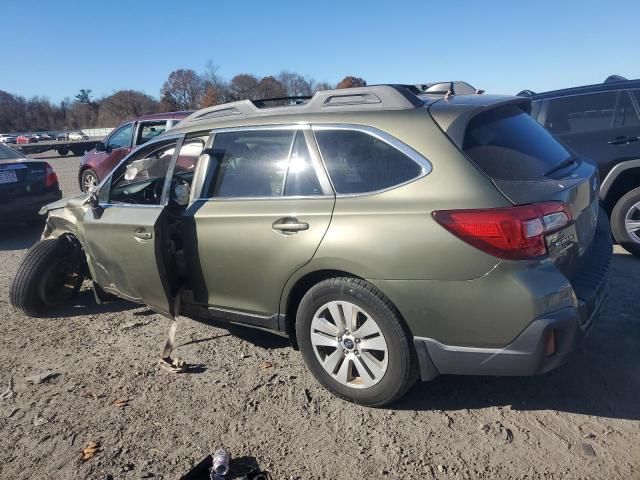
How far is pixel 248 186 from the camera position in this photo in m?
3.46

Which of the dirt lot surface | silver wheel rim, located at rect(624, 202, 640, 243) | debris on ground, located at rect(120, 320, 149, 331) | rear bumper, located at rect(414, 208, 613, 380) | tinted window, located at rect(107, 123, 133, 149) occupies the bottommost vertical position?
debris on ground, located at rect(120, 320, 149, 331)

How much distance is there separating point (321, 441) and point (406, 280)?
101cm

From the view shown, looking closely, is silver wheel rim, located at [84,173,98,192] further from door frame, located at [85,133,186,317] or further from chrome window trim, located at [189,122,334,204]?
chrome window trim, located at [189,122,334,204]

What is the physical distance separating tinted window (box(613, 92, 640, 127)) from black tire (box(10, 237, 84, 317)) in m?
5.76

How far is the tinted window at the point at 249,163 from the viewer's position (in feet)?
11.0

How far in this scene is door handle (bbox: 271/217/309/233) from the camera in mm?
3053

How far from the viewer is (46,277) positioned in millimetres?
4859

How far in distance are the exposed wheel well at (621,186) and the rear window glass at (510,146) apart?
8.60ft

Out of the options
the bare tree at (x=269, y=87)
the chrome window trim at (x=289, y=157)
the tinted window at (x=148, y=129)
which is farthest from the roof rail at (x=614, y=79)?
→ the bare tree at (x=269, y=87)

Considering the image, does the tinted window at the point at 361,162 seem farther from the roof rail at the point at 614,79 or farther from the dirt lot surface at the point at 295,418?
the roof rail at the point at 614,79

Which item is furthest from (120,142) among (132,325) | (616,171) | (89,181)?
(616,171)

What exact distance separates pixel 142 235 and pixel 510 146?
2564 millimetres

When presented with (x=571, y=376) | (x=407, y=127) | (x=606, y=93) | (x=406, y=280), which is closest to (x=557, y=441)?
(x=571, y=376)

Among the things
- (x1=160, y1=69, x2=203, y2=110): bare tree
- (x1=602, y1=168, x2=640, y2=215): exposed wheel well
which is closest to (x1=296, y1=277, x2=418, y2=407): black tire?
(x1=602, y1=168, x2=640, y2=215): exposed wheel well
